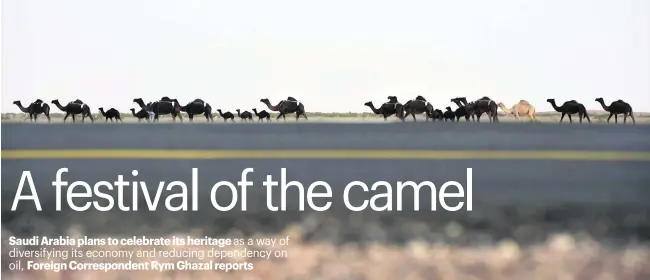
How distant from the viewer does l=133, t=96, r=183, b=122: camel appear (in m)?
3.43

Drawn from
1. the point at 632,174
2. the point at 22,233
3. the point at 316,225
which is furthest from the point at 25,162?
the point at 632,174

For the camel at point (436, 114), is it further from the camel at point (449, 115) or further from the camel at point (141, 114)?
the camel at point (141, 114)

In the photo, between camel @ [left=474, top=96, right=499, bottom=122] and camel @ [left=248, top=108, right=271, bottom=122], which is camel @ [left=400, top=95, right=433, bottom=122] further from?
camel @ [left=248, top=108, right=271, bottom=122]

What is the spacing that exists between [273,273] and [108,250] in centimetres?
71

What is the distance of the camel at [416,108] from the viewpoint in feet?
11.3

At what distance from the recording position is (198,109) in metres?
3.47

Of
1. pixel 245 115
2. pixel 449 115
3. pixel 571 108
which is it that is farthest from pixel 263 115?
pixel 571 108

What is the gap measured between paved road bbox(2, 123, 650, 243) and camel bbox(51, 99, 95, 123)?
113mm

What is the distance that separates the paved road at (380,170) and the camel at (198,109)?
0.07m

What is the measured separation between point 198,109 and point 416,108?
1.02 m

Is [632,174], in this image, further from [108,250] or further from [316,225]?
[108,250]

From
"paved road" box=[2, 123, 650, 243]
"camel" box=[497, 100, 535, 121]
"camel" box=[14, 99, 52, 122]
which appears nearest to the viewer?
"paved road" box=[2, 123, 650, 243]

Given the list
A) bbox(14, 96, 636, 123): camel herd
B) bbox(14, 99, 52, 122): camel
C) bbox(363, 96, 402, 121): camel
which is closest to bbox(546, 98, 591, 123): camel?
bbox(14, 96, 636, 123): camel herd

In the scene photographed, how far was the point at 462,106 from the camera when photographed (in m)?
3.46
